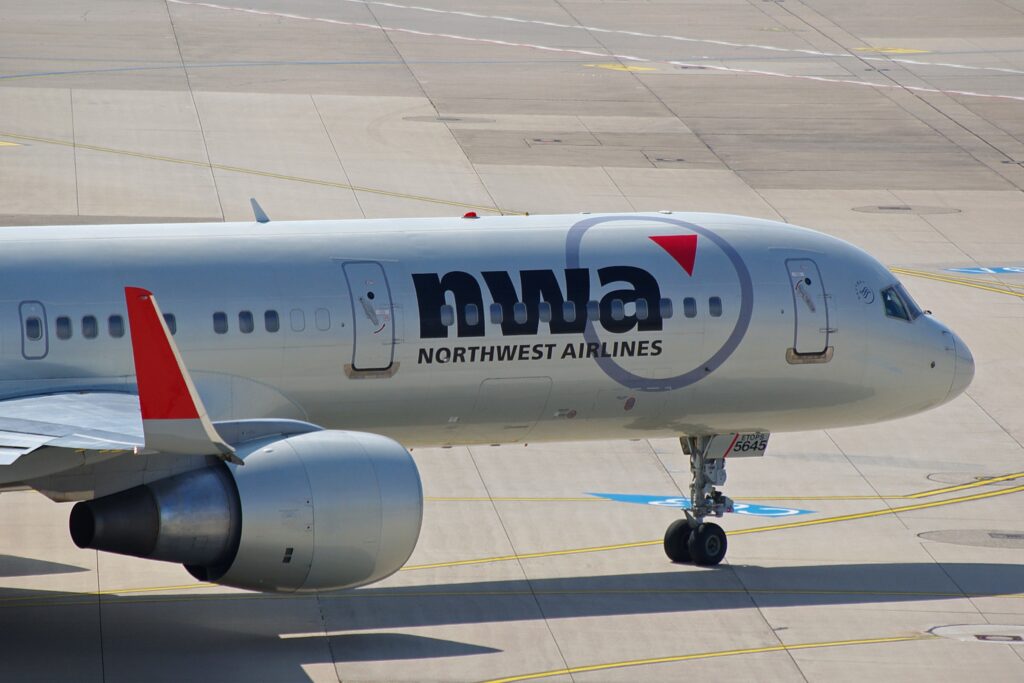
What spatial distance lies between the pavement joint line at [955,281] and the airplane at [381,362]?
18020 millimetres

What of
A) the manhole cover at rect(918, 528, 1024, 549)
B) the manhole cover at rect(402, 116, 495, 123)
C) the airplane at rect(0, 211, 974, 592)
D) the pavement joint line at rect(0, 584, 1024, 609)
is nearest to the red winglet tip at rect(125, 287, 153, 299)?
the airplane at rect(0, 211, 974, 592)

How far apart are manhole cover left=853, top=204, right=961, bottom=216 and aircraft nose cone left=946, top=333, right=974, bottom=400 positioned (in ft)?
80.6

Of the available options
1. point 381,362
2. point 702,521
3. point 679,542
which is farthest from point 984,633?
point 381,362

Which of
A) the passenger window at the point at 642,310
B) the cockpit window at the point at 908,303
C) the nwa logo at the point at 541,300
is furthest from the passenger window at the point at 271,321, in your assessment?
the cockpit window at the point at 908,303

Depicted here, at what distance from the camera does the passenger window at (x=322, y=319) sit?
1080 inches

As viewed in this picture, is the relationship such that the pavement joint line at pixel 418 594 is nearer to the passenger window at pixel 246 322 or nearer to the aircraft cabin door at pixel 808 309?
the aircraft cabin door at pixel 808 309

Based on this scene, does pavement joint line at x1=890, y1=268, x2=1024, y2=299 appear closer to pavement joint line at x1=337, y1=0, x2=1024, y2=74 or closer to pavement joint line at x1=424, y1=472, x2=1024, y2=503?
pavement joint line at x1=424, y1=472, x2=1024, y2=503

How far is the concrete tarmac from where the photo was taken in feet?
86.9

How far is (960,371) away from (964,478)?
16.3 feet

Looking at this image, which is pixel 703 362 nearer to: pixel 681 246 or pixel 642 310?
pixel 642 310

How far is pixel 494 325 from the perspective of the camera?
28141 millimetres

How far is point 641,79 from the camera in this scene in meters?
71.8

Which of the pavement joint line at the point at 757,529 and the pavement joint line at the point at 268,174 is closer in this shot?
the pavement joint line at the point at 757,529

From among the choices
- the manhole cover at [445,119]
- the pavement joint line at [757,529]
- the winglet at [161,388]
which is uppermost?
the winglet at [161,388]
